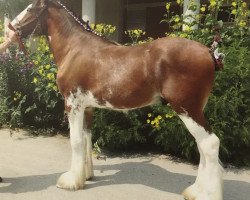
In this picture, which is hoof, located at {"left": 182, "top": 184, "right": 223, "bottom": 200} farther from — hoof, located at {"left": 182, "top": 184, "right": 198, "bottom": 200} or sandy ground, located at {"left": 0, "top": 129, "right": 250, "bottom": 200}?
sandy ground, located at {"left": 0, "top": 129, "right": 250, "bottom": 200}

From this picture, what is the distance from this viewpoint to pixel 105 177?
185 inches

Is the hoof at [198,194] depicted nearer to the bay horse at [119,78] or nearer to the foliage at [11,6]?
the bay horse at [119,78]

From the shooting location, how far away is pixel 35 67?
21.8 ft

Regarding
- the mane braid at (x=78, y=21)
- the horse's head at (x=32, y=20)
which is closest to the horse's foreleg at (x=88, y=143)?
the mane braid at (x=78, y=21)

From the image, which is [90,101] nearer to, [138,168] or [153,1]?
[138,168]

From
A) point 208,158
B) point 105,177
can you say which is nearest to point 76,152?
point 105,177

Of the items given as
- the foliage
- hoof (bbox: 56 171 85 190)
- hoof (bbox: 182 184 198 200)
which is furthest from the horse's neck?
the foliage

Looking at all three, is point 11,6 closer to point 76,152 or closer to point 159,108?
point 159,108

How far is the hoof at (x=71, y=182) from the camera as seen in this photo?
4.16m

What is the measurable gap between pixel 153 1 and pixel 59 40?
9.66 meters

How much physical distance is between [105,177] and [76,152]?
70 cm

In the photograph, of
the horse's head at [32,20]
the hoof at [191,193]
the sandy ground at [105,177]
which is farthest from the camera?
the horse's head at [32,20]

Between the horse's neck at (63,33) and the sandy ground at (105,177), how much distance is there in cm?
140

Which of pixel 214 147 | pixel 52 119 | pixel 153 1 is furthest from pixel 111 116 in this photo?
pixel 153 1
